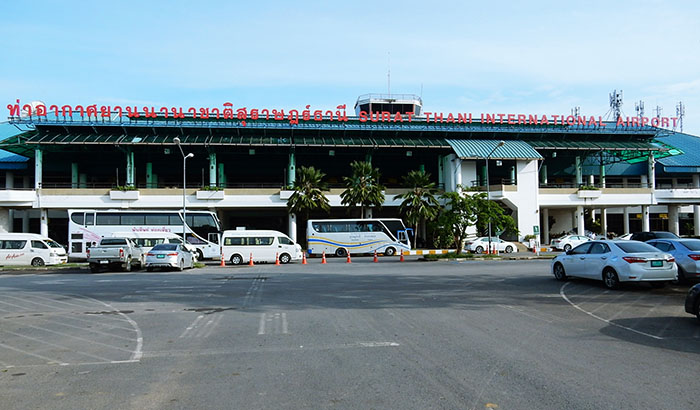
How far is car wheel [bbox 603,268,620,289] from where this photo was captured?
15570 millimetres

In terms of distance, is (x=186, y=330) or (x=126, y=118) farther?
(x=126, y=118)

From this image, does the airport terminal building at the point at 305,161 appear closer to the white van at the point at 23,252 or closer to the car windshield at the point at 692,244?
the white van at the point at 23,252

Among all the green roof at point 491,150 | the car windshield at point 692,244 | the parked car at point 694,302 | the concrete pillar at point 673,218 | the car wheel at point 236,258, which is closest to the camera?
the parked car at point 694,302

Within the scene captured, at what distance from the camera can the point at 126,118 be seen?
51.7 meters

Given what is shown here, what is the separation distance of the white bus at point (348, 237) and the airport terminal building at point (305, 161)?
354 inches

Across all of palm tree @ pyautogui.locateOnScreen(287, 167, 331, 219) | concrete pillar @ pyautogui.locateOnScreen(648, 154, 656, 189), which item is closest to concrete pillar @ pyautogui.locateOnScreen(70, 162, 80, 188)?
palm tree @ pyautogui.locateOnScreen(287, 167, 331, 219)

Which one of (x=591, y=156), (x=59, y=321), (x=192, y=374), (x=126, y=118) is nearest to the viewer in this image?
(x=192, y=374)

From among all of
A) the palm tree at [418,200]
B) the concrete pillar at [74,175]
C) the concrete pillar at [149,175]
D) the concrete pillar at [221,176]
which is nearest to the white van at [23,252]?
the concrete pillar at [149,175]

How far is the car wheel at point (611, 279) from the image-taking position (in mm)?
15570

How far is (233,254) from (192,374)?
89.4ft

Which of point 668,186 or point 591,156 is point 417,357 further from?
point 668,186

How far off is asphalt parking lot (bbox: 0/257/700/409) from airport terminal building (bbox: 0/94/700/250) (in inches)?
1399

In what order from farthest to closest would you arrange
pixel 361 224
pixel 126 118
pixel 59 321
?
1. pixel 126 118
2. pixel 361 224
3. pixel 59 321

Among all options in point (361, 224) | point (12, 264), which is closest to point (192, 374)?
point (12, 264)
